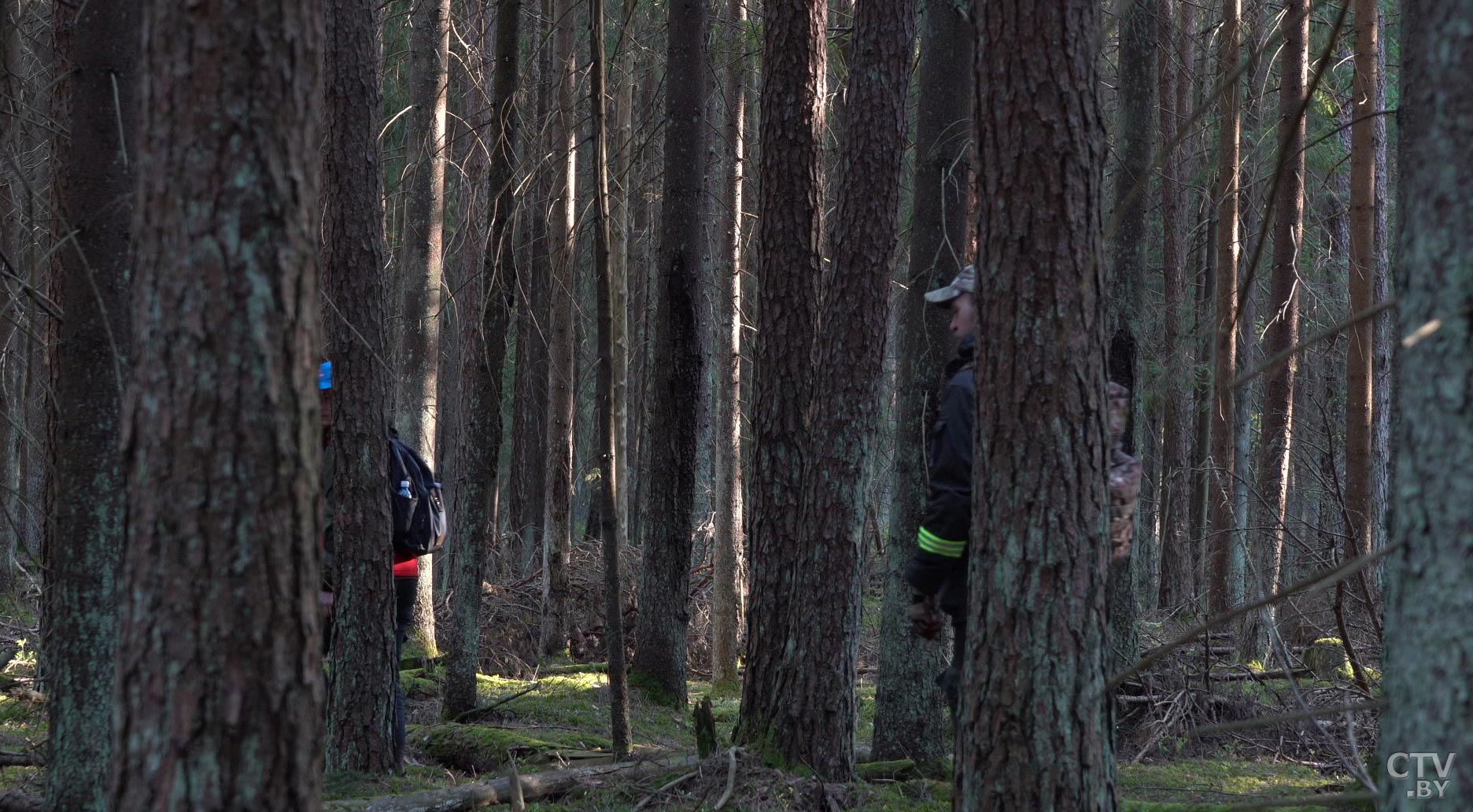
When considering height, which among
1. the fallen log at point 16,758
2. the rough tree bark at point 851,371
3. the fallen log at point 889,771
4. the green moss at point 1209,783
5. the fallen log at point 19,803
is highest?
the rough tree bark at point 851,371

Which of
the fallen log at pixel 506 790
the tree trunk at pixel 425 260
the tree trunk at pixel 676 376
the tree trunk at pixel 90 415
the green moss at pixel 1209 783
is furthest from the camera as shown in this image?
the tree trunk at pixel 425 260

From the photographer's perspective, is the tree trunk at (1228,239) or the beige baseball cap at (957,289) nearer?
the beige baseball cap at (957,289)

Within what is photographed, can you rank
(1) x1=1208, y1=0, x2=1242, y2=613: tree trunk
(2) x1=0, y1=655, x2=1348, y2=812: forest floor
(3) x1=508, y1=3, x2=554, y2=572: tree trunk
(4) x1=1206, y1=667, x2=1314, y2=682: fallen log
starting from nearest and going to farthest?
(2) x1=0, y1=655, x2=1348, y2=812: forest floor, (4) x1=1206, y1=667, x2=1314, y2=682: fallen log, (1) x1=1208, y1=0, x2=1242, y2=613: tree trunk, (3) x1=508, y1=3, x2=554, y2=572: tree trunk

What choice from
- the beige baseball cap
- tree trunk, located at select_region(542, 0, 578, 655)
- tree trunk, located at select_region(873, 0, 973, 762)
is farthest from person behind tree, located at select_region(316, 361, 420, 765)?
tree trunk, located at select_region(542, 0, 578, 655)

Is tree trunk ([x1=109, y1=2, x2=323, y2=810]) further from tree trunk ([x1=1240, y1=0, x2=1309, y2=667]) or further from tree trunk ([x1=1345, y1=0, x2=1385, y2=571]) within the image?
tree trunk ([x1=1240, y1=0, x2=1309, y2=667])

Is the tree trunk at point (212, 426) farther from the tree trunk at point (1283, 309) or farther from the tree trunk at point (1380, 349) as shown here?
the tree trunk at point (1283, 309)

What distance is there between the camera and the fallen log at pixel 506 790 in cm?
523

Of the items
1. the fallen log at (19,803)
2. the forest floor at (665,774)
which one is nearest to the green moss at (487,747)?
the forest floor at (665,774)

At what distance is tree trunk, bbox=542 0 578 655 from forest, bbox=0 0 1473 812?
0.07 m

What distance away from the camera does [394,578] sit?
6.27 m

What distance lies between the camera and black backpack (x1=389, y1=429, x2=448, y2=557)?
619cm

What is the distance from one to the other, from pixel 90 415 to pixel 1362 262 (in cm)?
1116

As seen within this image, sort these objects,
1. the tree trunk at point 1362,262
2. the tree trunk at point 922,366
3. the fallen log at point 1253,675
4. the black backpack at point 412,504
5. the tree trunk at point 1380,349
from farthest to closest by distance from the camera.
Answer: the tree trunk at point 1362,262 → the tree trunk at point 1380,349 → the fallen log at point 1253,675 → the tree trunk at point 922,366 → the black backpack at point 412,504

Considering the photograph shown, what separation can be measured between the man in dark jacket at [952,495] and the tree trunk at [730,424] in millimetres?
6324
